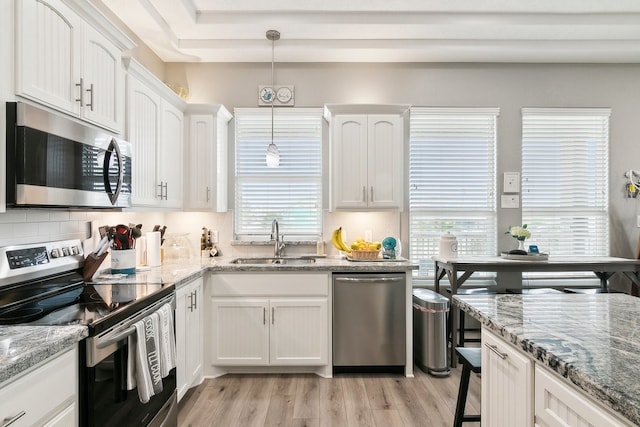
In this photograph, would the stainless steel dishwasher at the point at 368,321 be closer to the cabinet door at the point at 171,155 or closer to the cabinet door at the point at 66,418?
the cabinet door at the point at 171,155

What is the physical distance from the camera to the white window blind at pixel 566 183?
12.5 ft

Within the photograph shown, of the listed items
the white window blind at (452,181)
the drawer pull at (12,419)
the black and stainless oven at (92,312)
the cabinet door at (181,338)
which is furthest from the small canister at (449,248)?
the drawer pull at (12,419)

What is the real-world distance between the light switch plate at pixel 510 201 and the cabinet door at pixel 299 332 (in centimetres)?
221

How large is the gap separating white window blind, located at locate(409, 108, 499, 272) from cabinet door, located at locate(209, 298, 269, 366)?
67.6 inches

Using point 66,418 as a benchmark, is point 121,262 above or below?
above

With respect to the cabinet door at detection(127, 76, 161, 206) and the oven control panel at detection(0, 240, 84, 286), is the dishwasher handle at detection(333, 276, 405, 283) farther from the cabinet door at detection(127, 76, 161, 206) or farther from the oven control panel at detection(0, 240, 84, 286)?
the oven control panel at detection(0, 240, 84, 286)

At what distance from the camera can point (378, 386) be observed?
9.30 ft

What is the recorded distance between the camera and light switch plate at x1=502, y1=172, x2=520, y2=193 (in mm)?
3779

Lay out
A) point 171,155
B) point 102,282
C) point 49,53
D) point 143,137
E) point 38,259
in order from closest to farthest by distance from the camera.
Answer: point 49,53
point 38,259
point 102,282
point 143,137
point 171,155

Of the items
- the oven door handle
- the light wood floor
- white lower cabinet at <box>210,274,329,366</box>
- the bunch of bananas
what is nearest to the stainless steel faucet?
the bunch of bananas

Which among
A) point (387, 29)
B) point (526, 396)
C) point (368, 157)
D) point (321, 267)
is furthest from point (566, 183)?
point (526, 396)

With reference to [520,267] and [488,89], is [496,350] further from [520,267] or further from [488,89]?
[488,89]

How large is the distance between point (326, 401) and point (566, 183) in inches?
130

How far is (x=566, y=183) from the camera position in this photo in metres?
3.83
